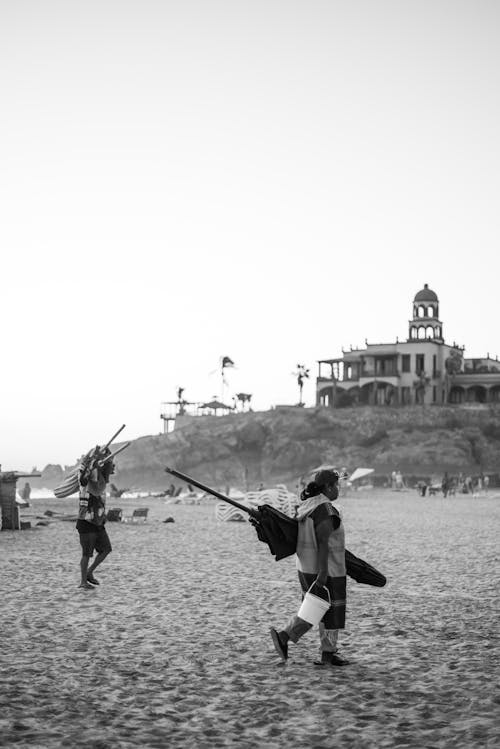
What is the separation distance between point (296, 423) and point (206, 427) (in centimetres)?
1150

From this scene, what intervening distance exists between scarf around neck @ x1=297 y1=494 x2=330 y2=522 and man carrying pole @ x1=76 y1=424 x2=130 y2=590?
5493mm

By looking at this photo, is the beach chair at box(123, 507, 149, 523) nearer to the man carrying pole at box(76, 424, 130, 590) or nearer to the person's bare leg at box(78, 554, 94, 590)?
the man carrying pole at box(76, 424, 130, 590)

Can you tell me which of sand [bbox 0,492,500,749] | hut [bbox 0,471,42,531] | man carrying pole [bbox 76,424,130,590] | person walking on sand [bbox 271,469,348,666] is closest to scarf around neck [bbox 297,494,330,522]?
person walking on sand [bbox 271,469,348,666]

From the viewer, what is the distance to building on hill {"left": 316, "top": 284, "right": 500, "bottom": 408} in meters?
104

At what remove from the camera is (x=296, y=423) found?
105062 mm

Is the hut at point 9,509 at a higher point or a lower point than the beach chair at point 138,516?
higher

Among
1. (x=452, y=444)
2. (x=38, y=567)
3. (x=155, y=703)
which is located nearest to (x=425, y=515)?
(x=38, y=567)

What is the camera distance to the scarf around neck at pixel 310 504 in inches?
321

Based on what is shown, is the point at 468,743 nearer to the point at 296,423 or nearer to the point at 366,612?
the point at 366,612

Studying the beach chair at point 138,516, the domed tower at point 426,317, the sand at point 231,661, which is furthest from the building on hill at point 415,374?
the sand at point 231,661

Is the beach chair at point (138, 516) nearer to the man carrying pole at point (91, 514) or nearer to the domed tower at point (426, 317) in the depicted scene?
the man carrying pole at point (91, 514)

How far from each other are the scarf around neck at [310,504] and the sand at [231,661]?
1297mm

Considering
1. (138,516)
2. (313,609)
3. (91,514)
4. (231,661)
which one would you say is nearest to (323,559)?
(313,609)

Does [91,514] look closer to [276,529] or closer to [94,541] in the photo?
[94,541]
